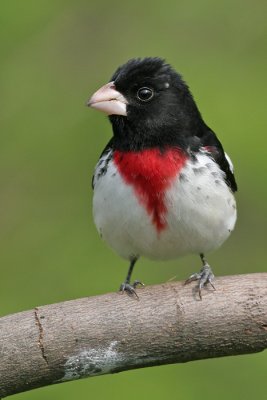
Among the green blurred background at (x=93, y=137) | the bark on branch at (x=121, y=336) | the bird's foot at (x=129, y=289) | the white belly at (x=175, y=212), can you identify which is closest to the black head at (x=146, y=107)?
the white belly at (x=175, y=212)

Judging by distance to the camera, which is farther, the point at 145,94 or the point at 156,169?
the point at 145,94

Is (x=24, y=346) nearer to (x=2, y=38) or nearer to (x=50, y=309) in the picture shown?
(x=50, y=309)

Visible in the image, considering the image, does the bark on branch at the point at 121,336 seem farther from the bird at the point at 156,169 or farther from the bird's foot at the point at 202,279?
the bird at the point at 156,169

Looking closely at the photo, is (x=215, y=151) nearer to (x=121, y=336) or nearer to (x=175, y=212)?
(x=175, y=212)

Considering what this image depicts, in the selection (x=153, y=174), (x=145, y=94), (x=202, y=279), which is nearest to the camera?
(x=202, y=279)

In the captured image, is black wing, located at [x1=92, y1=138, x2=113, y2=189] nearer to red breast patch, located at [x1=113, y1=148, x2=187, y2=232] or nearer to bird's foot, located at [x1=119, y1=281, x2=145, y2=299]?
red breast patch, located at [x1=113, y1=148, x2=187, y2=232]

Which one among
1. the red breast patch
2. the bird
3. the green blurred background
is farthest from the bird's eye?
the green blurred background

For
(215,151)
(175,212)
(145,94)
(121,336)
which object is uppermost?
(145,94)

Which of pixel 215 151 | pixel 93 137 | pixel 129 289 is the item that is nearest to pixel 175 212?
pixel 215 151
